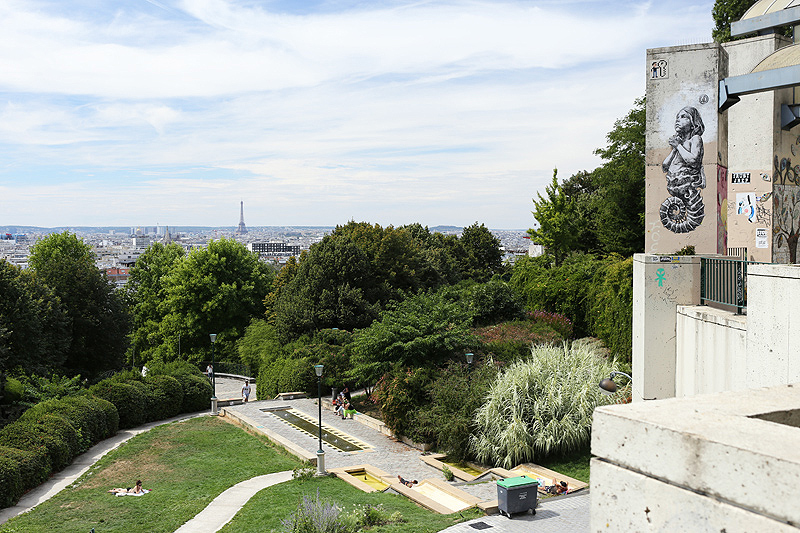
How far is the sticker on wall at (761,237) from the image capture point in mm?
13797

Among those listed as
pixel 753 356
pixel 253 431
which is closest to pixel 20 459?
pixel 253 431

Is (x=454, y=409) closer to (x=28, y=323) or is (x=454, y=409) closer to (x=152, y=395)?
(x=152, y=395)

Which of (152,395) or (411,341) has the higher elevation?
(411,341)

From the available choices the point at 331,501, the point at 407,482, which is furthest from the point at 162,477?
the point at 407,482

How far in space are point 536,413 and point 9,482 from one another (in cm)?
1524

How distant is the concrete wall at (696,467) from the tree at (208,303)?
4600cm

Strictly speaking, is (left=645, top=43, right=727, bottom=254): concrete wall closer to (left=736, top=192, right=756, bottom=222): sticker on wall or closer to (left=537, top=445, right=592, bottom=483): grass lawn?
(left=736, top=192, right=756, bottom=222): sticker on wall

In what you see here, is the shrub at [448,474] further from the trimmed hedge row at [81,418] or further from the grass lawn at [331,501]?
the trimmed hedge row at [81,418]

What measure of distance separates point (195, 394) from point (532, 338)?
16.7 meters

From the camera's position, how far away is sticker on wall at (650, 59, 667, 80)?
48.7ft

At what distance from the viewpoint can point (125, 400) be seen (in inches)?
1093

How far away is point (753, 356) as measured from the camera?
7.39 metres

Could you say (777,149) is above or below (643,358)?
above

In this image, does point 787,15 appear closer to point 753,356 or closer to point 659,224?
point 659,224
